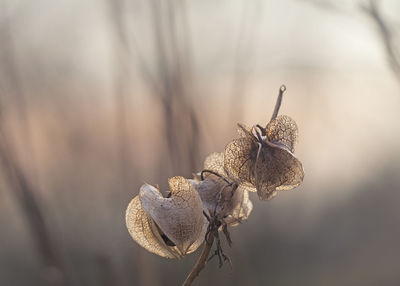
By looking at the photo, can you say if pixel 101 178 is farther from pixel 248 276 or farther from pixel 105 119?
pixel 248 276

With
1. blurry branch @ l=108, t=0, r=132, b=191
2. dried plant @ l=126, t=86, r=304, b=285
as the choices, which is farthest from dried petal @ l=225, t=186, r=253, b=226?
blurry branch @ l=108, t=0, r=132, b=191

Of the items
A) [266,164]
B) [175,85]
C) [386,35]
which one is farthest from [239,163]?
[175,85]

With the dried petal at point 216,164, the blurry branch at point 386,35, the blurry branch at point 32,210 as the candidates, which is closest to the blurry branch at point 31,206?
the blurry branch at point 32,210

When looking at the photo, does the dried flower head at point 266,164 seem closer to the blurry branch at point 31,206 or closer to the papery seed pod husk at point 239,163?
the papery seed pod husk at point 239,163

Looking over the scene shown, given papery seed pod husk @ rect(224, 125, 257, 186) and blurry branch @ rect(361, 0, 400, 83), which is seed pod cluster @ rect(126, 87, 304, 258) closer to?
papery seed pod husk @ rect(224, 125, 257, 186)

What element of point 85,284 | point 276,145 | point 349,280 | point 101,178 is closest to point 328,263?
point 349,280

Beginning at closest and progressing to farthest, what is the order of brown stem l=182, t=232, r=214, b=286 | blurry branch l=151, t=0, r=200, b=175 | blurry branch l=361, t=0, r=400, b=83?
1. brown stem l=182, t=232, r=214, b=286
2. blurry branch l=361, t=0, r=400, b=83
3. blurry branch l=151, t=0, r=200, b=175

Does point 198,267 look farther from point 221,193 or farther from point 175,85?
point 175,85
